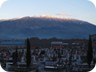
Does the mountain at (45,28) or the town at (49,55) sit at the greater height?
the mountain at (45,28)

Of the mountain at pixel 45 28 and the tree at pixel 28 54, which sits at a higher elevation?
the mountain at pixel 45 28

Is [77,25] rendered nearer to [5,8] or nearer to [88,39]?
[88,39]

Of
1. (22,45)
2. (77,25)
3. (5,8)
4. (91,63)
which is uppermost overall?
(5,8)

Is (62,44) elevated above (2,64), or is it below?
above

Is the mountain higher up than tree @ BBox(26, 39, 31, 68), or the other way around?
the mountain

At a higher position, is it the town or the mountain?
the mountain

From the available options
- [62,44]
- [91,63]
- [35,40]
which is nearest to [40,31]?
[35,40]
